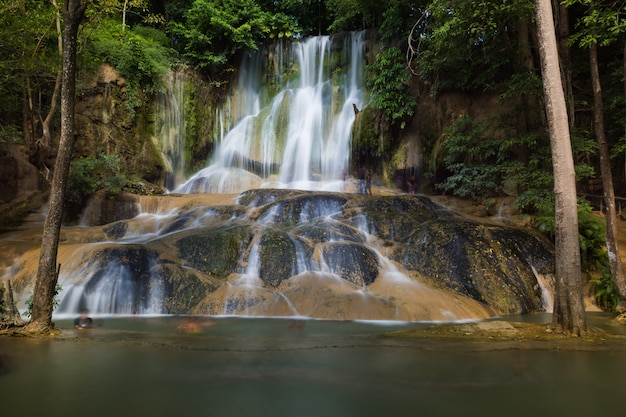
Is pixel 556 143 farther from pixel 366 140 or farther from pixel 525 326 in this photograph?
pixel 366 140

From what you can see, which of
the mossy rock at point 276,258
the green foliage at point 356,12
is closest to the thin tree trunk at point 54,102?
the mossy rock at point 276,258

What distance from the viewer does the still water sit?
3.63 m

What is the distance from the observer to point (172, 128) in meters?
20.8

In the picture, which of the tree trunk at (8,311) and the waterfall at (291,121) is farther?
the waterfall at (291,121)

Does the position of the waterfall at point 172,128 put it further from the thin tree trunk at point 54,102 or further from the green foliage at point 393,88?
the green foliage at point 393,88

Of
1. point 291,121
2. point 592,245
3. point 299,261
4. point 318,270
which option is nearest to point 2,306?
point 299,261

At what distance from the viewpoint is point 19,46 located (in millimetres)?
12578

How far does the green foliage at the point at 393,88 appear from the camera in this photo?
17.3 metres

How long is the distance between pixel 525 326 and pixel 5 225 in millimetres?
15190

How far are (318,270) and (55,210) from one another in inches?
213

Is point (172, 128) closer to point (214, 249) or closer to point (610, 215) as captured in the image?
point (214, 249)

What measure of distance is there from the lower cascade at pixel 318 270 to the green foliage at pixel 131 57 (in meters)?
9.83

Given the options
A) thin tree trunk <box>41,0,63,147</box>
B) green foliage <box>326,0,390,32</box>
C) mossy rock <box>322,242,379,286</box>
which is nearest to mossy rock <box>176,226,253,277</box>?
mossy rock <box>322,242,379,286</box>

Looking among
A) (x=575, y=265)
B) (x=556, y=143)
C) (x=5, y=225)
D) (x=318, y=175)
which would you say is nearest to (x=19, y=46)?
(x=5, y=225)
